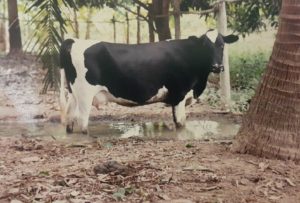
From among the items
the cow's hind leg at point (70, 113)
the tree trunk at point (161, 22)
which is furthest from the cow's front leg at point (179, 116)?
the tree trunk at point (161, 22)

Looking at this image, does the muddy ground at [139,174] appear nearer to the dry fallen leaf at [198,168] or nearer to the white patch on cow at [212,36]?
the dry fallen leaf at [198,168]

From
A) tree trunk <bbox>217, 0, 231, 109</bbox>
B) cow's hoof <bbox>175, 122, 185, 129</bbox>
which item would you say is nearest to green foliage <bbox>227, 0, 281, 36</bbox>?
tree trunk <bbox>217, 0, 231, 109</bbox>

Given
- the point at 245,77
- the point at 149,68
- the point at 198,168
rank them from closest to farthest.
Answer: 1. the point at 198,168
2. the point at 149,68
3. the point at 245,77

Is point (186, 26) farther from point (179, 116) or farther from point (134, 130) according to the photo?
point (134, 130)

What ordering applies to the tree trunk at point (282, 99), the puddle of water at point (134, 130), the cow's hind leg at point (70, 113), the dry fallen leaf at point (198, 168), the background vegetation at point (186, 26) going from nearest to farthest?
the dry fallen leaf at point (198, 168)
the tree trunk at point (282, 99)
the puddle of water at point (134, 130)
the cow's hind leg at point (70, 113)
the background vegetation at point (186, 26)

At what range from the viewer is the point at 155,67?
8.45 meters

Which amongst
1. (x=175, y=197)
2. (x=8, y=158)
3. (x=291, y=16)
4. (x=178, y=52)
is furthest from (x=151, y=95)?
(x=175, y=197)

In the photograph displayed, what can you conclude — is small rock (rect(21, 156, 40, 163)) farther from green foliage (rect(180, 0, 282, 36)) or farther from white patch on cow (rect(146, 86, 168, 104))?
green foliage (rect(180, 0, 282, 36))

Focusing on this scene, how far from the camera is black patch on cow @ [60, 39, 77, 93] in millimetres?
7941

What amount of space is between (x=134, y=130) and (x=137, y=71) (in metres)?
0.84

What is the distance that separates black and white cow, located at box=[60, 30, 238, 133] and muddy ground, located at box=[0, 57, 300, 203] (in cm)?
142

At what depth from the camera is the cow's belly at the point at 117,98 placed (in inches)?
321

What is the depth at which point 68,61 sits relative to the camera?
7.97 metres

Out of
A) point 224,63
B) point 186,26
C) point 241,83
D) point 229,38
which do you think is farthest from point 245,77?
point 186,26
